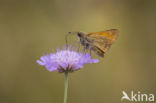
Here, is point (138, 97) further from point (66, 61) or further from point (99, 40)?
point (66, 61)

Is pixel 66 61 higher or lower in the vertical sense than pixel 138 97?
higher

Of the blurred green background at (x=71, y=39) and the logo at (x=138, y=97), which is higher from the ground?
the blurred green background at (x=71, y=39)

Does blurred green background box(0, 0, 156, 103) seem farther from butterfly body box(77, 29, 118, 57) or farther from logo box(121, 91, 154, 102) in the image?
butterfly body box(77, 29, 118, 57)

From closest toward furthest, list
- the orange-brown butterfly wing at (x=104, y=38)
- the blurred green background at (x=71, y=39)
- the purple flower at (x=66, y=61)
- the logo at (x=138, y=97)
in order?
the purple flower at (x=66, y=61) < the orange-brown butterfly wing at (x=104, y=38) < the logo at (x=138, y=97) < the blurred green background at (x=71, y=39)

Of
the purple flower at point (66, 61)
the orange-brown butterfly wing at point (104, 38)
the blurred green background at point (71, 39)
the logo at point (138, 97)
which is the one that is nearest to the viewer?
the purple flower at point (66, 61)

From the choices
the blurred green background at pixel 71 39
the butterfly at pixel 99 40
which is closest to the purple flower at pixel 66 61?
the butterfly at pixel 99 40

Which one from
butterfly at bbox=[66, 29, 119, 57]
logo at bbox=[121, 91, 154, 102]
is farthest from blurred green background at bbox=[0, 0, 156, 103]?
butterfly at bbox=[66, 29, 119, 57]

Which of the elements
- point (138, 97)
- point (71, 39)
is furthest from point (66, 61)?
point (71, 39)

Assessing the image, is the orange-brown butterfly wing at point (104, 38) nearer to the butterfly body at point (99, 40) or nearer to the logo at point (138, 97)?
the butterfly body at point (99, 40)

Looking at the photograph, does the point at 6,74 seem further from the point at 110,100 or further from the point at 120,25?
the point at 120,25

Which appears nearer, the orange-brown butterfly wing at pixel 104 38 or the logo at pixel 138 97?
the orange-brown butterfly wing at pixel 104 38
